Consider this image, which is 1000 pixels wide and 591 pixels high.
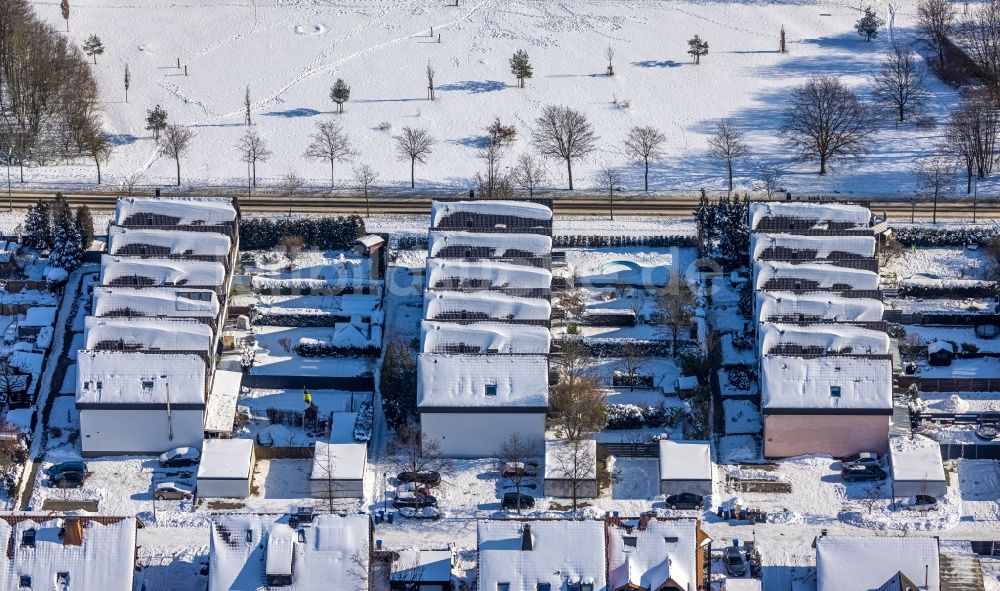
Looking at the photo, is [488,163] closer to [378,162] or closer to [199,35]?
[378,162]

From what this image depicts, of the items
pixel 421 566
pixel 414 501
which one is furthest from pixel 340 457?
pixel 421 566

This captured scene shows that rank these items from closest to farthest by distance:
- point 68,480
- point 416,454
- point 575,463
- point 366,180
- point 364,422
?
point 575,463 < point 68,480 < point 416,454 < point 364,422 < point 366,180

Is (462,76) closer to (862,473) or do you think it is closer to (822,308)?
(822,308)

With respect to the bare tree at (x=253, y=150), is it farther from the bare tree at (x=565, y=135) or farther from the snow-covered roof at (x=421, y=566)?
the snow-covered roof at (x=421, y=566)

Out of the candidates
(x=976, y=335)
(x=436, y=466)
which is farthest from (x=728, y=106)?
(x=436, y=466)

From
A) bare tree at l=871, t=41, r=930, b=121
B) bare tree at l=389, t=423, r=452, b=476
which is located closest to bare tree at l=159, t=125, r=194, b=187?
bare tree at l=389, t=423, r=452, b=476

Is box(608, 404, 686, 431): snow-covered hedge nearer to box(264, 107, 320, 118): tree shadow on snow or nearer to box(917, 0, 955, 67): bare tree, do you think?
box(264, 107, 320, 118): tree shadow on snow
